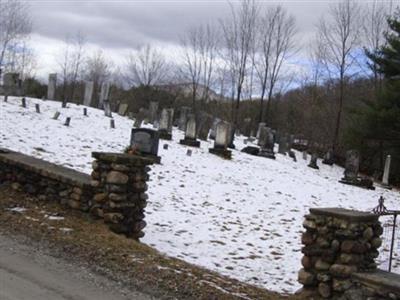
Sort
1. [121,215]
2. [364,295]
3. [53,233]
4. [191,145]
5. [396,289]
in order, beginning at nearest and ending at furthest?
[396,289] < [364,295] < [53,233] < [121,215] < [191,145]

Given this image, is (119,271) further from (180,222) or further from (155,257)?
(180,222)

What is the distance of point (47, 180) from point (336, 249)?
5.04 metres

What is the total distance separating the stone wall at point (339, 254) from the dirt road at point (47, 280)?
6.58 ft

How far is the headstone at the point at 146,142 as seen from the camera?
16297mm

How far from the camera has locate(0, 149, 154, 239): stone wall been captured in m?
8.02

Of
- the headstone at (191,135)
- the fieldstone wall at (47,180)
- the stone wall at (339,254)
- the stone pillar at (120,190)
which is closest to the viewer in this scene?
the stone wall at (339,254)

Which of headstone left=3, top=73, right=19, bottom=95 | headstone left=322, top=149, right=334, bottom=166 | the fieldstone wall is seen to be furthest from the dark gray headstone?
headstone left=322, top=149, right=334, bottom=166

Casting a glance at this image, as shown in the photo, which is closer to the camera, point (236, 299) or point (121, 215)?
point (236, 299)

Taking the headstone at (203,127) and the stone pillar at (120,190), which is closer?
the stone pillar at (120,190)

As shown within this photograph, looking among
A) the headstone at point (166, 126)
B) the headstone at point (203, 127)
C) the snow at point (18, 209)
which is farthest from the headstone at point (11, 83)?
the snow at point (18, 209)

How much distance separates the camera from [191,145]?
2153cm

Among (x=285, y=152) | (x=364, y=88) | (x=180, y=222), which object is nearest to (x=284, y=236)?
(x=180, y=222)

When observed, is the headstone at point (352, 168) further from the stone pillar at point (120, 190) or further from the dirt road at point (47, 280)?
the dirt road at point (47, 280)

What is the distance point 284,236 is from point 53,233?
518 centimetres
